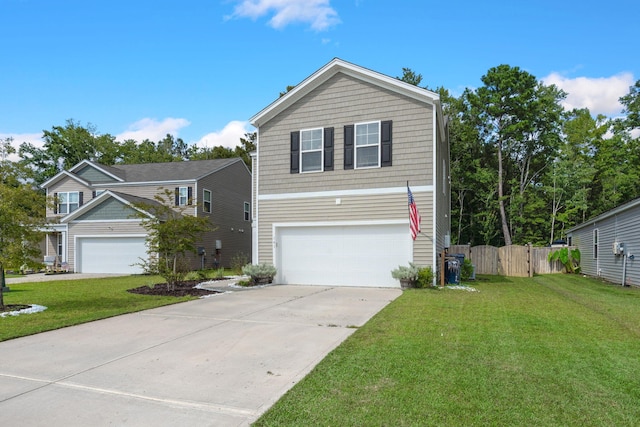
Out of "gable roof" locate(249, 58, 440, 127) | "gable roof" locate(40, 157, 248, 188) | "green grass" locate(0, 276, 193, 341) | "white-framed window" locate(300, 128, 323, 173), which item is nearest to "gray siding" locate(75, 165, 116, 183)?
"gable roof" locate(40, 157, 248, 188)

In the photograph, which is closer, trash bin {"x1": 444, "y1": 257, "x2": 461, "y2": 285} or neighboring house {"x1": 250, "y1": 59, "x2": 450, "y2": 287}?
neighboring house {"x1": 250, "y1": 59, "x2": 450, "y2": 287}

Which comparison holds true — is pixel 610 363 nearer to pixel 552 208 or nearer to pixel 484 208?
pixel 484 208

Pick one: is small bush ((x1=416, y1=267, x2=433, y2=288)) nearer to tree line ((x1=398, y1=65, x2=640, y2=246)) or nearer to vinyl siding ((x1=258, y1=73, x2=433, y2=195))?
vinyl siding ((x1=258, y1=73, x2=433, y2=195))

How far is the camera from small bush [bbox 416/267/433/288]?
1173 centimetres

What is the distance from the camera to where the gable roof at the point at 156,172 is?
24.0m

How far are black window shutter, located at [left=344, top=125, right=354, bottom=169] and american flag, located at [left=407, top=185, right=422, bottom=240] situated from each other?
7.36 ft

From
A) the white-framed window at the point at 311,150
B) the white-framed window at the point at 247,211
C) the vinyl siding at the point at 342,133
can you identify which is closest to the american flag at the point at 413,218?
the vinyl siding at the point at 342,133

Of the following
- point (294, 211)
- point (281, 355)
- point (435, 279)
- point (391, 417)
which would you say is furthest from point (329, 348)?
point (294, 211)

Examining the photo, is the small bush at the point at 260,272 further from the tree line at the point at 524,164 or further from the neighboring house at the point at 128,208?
the tree line at the point at 524,164

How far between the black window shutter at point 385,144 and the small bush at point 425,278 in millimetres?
3436

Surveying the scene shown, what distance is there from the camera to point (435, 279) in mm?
12023

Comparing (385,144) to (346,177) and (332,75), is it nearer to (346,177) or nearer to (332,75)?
(346,177)

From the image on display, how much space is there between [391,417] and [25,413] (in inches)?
121

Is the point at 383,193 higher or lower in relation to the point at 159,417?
higher
